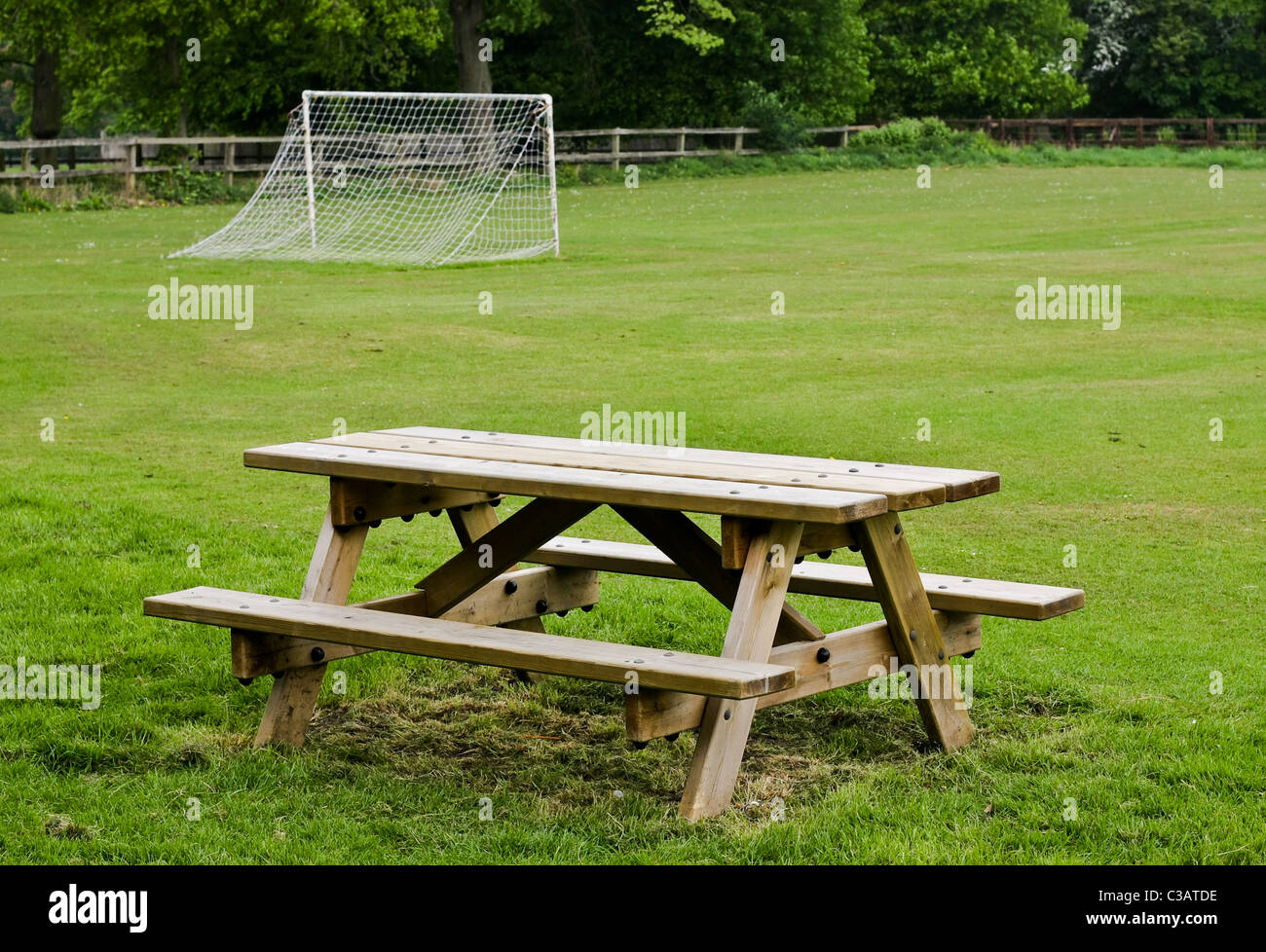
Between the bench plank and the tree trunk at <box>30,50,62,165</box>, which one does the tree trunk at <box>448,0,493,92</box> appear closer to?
the tree trunk at <box>30,50,62,165</box>

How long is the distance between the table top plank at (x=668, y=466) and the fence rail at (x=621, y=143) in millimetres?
30774

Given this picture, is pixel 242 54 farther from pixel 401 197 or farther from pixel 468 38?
pixel 401 197

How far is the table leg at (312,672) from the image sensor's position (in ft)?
17.1

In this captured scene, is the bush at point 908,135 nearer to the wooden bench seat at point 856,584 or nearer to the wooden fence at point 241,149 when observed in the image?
the wooden fence at point 241,149

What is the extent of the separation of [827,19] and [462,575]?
47.8 m

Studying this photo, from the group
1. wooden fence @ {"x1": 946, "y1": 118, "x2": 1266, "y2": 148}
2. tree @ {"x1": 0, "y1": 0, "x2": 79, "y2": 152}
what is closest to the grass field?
tree @ {"x1": 0, "y1": 0, "x2": 79, "y2": 152}

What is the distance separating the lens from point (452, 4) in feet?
140

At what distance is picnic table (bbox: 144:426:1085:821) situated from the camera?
4.46 meters

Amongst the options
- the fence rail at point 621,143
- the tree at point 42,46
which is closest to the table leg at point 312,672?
the fence rail at point 621,143

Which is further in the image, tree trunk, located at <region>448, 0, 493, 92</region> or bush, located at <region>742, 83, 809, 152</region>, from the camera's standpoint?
bush, located at <region>742, 83, 809, 152</region>

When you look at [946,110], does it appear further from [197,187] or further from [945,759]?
[945,759]

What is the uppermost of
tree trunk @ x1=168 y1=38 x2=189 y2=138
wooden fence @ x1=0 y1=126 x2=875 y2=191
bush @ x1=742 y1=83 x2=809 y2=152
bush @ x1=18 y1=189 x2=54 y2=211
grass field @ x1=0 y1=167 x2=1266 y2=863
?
tree trunk @ x1=168 y1=38 x2=189 y2=138

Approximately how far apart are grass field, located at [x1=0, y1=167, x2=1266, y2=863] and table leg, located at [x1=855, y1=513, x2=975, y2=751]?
127 mm

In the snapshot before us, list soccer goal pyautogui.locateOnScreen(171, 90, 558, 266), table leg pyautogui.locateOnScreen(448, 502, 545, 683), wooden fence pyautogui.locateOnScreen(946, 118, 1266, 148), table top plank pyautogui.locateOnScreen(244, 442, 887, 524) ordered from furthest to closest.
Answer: wooden fence pyautogui.locateOnScreen(946, 118, 1266, 148) < soccer goal pyautogui.locateOnScreen(171, 90, 558, 266) < table leg pyautogui.locateOnScreen(448, 502, 545, 683) < table top plank pyautogui.locateOnScreen(244, 442, 887, 524)
